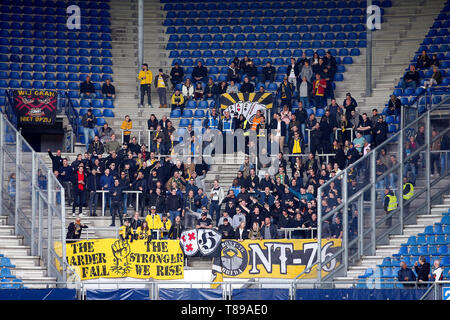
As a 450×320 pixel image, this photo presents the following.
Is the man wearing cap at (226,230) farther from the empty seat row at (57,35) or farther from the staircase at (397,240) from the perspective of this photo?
the empty seat row at (57,35)

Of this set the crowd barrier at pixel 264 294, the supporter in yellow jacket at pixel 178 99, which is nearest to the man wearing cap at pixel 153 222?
the crowd barrier at pixel 264 294

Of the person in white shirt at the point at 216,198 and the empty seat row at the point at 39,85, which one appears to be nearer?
the person in white shirt at the point at 216,198

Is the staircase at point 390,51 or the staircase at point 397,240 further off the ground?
the staircase at point 390,51

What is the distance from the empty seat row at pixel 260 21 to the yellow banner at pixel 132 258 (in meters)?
13.2

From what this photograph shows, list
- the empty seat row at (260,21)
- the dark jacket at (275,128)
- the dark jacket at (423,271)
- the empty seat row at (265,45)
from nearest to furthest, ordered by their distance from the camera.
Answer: the dark jacket at (423,271), the dark jacket at (275,128), the empty seat row at (265,45), the empty seat row at (260,21)

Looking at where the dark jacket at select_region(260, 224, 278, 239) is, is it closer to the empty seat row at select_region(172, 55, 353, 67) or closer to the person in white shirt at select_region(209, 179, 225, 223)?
the person in white shirt at select_region(209, 179, 225, 223)

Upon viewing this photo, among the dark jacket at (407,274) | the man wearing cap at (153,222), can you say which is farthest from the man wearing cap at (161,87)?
the dark jacket at (407,274)

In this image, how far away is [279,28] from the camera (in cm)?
3444

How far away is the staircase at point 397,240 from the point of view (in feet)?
76.2

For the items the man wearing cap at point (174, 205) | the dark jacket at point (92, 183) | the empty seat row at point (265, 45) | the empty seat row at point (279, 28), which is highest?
the empty seat row at point (279, 28)

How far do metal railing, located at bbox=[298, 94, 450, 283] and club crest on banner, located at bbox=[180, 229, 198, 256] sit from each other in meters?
3.19

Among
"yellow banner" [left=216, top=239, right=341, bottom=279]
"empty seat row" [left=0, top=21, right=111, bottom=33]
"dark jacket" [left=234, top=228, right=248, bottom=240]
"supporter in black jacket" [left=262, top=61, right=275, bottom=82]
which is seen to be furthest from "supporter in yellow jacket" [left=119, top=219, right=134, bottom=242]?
"empty seat row" [left=0, top=21, right=111, bottom=33]

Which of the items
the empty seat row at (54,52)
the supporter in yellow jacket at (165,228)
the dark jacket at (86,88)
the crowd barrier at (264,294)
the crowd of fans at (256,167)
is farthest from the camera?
the empty seat row at (54,52)

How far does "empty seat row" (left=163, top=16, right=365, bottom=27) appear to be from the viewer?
113 ft
